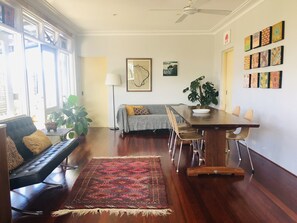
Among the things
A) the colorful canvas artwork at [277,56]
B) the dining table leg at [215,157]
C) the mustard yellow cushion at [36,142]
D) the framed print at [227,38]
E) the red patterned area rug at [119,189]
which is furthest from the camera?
the framed print at [227,38]

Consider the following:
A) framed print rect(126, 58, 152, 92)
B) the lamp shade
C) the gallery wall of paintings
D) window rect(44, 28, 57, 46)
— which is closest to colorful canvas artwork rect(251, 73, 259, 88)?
the gallery wall of paintings

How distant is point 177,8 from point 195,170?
3164 millimetres

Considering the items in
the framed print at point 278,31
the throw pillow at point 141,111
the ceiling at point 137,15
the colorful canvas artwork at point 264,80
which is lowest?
the throw pillow at point 141,111

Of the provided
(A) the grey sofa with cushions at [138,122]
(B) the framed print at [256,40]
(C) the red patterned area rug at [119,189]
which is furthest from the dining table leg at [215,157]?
(A) the grey sofa with cushions at [138,122]

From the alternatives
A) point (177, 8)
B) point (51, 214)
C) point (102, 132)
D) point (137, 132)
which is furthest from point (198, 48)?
point (51, 214)

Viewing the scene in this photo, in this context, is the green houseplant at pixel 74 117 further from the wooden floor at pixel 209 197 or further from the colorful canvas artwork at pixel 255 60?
the colorful canvas artwork at pixel 255 60

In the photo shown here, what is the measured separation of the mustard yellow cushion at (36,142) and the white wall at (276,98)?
3445mm

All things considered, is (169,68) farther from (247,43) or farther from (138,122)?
(247,43)

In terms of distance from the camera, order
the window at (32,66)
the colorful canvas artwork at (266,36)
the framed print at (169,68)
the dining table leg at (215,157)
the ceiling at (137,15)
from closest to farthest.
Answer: the dining table leg at (215,157) → the window at (32,66) → the colorful canvas artwork at (266,36) → the ceiling at (137,15) → the framed print at (169,68)

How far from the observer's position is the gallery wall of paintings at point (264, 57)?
3652 millimetres

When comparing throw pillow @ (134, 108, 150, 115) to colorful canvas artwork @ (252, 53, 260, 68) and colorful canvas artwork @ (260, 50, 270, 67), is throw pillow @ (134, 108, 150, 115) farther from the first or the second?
colorful canvas artwork @ (260, 50, 270, 67)

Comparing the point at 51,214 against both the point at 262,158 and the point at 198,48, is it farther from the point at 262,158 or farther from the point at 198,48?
the point at 198,48

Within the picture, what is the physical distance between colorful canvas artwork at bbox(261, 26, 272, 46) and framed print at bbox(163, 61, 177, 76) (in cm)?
301

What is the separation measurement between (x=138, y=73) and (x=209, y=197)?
4.75 metres
